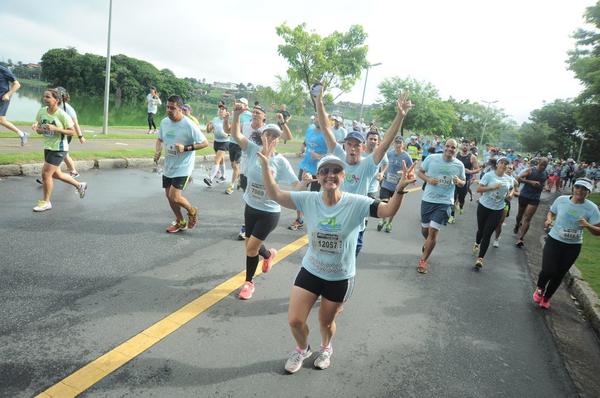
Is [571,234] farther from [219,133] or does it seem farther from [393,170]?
[219,133]

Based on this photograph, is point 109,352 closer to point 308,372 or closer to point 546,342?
point 308,372

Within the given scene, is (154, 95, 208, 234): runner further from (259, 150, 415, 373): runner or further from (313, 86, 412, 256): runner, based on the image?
(259, 150, 415, 373): runner

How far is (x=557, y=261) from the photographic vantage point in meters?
5.17

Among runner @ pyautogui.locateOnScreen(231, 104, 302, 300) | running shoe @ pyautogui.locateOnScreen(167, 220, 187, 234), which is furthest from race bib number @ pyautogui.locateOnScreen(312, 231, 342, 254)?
running shoe @ pyautogui.locateOnScreen(167, 220, 187, 234)

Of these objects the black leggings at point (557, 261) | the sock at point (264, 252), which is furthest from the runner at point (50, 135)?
the black leggings at point (557, 261)

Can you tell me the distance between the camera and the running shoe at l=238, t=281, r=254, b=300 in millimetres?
4207

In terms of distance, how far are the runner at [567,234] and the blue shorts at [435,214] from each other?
1.40 metres

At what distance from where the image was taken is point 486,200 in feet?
21.8

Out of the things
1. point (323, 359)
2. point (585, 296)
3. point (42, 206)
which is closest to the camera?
point (323, 359)

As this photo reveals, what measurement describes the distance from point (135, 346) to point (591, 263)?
8015 millimetres

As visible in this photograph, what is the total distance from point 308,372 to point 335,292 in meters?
0.75

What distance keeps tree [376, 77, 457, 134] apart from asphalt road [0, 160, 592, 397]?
34.8 meters

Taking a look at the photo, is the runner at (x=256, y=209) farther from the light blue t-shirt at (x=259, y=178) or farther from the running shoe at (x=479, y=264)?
the running shoe at (x=479, y=264)

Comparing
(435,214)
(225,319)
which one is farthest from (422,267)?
(225,319)
